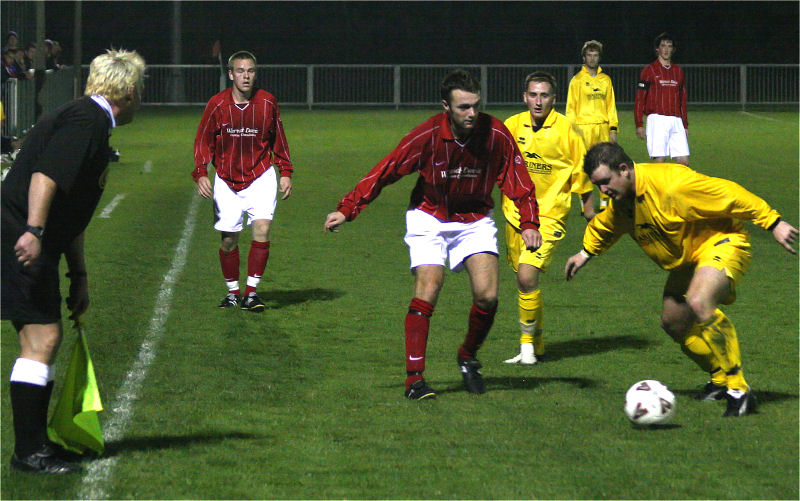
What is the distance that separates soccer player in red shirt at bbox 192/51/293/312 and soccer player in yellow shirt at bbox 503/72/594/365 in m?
2.62

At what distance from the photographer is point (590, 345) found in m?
9.33

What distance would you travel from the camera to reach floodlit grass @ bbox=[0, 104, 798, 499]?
5875mm

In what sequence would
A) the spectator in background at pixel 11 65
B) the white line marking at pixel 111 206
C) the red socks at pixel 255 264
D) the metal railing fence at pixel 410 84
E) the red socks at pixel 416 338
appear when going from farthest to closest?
the metal railing fence at pixel 410 84
the spectator in background at pixel 11 65
the white line marking at pixel 111 206
the red socks at pixel 255 264
the red socks at pixel 416 338

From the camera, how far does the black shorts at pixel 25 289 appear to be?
5633mm

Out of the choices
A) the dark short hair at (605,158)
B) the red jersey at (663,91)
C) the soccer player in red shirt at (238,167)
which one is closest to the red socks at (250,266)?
the soccer player in red shirt at (238,167)

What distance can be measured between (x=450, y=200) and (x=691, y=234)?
1437 mm

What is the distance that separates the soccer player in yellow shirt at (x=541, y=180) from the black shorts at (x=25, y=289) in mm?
3863

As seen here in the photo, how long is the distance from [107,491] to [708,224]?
3.65 metres

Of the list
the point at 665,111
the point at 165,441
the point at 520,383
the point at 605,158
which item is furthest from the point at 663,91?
the point at 165,441

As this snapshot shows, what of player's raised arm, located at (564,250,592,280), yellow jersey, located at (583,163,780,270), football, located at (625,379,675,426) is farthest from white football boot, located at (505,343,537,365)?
football, located at (625,379,675,426)

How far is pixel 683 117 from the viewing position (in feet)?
60.3

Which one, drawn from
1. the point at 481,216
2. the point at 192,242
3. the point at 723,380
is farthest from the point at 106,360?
the point at 192,242

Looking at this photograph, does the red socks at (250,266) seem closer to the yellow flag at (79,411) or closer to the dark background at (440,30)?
the yellow flag at (79,411)

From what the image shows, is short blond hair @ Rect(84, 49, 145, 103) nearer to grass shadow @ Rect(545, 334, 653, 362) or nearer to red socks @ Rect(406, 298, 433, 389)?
red socks @ Rect(406, 298, 433, 389)
